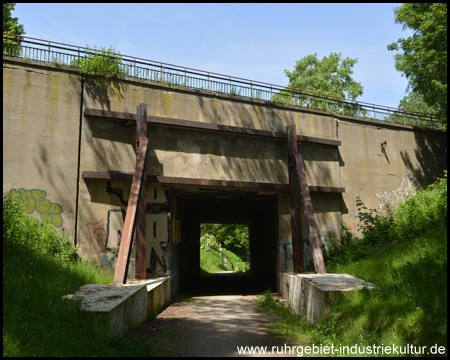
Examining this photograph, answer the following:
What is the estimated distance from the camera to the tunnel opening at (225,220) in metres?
14.2

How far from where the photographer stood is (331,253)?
14.1 meters

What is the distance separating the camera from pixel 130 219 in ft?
32.2

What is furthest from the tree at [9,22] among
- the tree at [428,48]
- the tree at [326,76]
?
the tree at [326,76]

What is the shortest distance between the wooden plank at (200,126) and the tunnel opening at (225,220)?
218 cm

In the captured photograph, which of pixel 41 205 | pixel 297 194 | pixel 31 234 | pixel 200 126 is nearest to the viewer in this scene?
pixel 31 234

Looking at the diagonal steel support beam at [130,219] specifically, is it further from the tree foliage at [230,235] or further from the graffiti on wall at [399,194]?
the tree foliage at [230,235]

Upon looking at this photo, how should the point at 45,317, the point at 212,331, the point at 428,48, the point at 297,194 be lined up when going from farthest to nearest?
the point at 428,48
the point at 297,194
the point at 212,331
the point at 45,317

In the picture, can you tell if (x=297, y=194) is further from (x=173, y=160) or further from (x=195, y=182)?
(x=173, y=160)

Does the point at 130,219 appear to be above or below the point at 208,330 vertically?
above

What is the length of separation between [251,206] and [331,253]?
5073mm

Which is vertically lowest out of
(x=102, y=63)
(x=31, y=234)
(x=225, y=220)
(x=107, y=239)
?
(x=107, y=239)

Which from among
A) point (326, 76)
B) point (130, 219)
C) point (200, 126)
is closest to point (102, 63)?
point (200, 126)

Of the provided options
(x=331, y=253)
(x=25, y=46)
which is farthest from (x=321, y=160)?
(x=25, y=46)

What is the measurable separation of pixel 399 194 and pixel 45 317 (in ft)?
48.9
